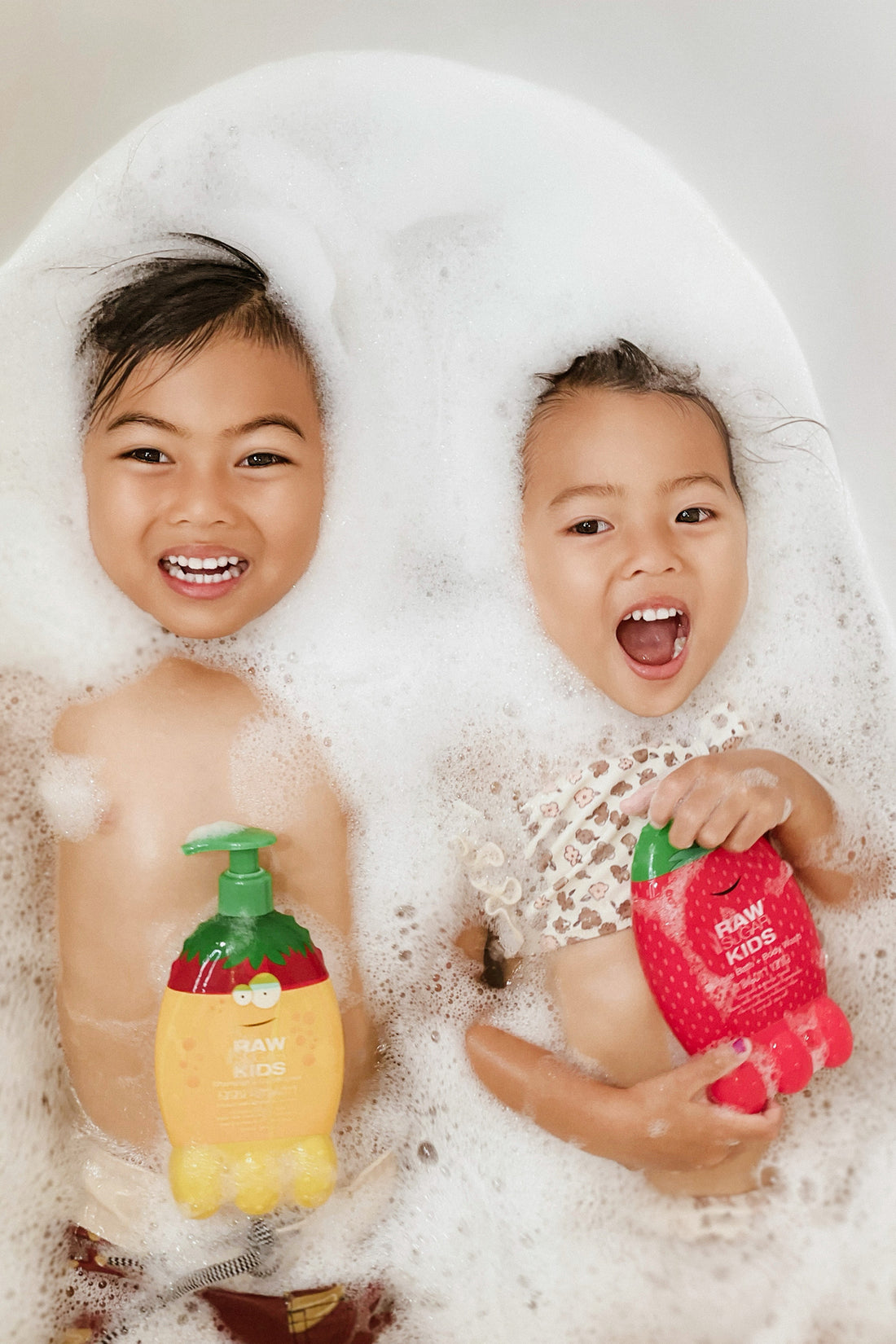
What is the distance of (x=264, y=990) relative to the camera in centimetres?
93

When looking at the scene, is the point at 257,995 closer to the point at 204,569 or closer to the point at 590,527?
the point at 204,569

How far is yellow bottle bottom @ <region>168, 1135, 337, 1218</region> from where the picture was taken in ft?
3.10

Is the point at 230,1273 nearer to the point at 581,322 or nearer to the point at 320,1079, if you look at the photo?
the point at 320,1079

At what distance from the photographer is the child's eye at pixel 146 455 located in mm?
1000

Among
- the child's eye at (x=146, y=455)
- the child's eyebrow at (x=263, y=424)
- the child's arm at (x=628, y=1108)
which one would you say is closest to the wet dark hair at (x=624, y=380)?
the child's eyebrow at (x=263, y=424)

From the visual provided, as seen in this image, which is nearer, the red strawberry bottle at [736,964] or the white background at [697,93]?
the red strawberry bottle at [736,964]

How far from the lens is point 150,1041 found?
1.02 metres

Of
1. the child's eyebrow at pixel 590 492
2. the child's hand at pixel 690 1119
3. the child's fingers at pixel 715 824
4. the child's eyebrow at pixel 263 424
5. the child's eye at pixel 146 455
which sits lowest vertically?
the child's hand at pixel 690 1119

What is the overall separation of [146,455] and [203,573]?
12 cm

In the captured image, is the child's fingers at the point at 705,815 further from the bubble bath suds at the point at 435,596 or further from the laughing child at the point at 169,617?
the laughing child at the point at 169,617

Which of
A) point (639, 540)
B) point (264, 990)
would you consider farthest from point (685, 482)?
point (264, 990)

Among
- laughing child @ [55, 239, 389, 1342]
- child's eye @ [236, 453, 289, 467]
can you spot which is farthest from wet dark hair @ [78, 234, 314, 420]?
child's eye @ [236, 453, 289, 467]

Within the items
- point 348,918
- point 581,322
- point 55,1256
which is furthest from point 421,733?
point 55,1256

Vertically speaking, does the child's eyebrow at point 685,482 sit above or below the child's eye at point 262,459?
below
